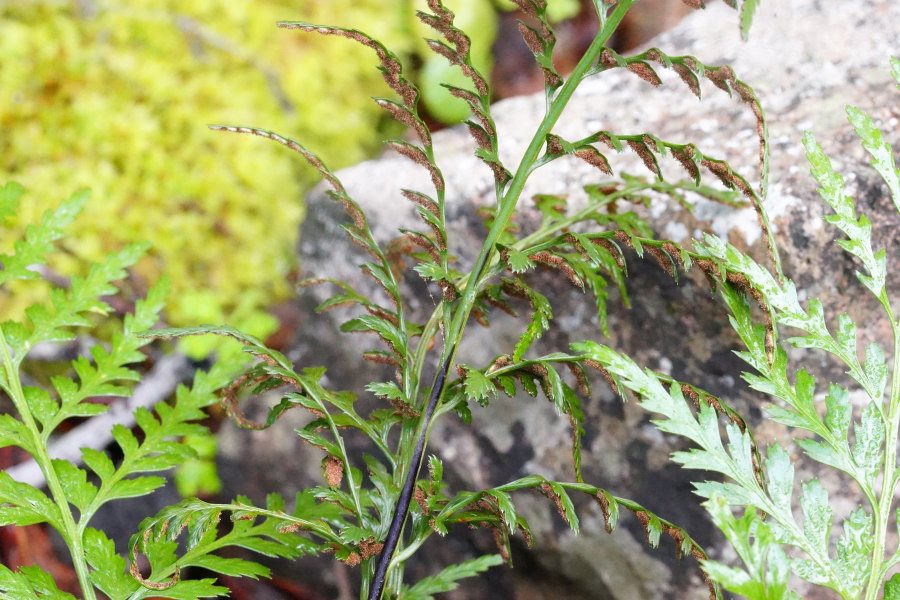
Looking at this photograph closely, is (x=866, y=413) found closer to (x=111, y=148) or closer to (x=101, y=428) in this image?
(x=101, y=428)

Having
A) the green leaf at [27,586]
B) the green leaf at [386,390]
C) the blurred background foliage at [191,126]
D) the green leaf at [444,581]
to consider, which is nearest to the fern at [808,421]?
the green leaf at [386,390]

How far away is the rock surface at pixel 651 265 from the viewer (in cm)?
147

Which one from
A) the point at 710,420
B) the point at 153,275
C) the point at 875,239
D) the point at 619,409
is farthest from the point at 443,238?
the point at 153,275

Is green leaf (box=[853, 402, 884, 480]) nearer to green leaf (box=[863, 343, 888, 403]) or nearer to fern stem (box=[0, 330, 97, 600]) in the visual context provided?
green leaf (box=[863, 343, 888, 403])

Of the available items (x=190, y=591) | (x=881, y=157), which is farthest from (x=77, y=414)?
(x=881, y=157)

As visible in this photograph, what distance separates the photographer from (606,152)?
1.87 m

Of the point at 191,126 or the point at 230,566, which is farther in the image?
the point at 191,126

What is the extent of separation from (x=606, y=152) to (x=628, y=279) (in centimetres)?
44

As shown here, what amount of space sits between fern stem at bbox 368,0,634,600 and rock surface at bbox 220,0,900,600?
62 centimetres

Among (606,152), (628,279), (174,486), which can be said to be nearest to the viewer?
(628,279)

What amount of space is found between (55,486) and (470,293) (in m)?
0.75

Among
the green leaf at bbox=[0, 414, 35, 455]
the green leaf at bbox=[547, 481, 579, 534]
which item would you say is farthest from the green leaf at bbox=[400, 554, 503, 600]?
the green leaf at bbox=[0, 414, 35, 455]

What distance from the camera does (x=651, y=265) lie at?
154 centimetres

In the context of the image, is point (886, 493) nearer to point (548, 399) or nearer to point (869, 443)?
point (869, 443)
